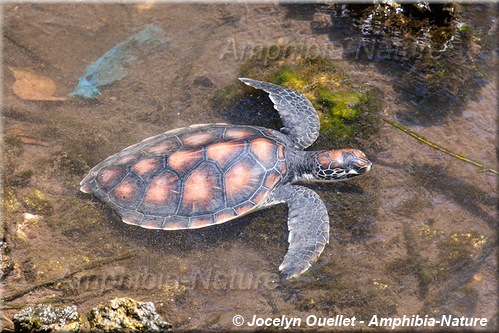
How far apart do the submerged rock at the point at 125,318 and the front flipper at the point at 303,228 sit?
4.45 ft

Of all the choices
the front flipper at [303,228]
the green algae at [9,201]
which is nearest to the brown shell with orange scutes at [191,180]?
the front flipper at [303,228]

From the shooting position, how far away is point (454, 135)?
5629mm

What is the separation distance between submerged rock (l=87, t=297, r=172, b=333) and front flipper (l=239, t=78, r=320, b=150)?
2695mm

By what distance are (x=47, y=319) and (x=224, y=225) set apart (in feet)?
6.67

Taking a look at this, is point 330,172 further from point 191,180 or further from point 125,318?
point 125,318

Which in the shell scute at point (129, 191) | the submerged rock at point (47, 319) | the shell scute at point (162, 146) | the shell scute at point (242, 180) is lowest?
the submerged rock at point (47, 319)

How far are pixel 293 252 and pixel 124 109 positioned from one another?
314cm

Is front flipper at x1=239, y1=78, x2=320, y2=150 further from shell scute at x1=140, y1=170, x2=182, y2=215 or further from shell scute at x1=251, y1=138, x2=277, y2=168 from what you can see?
shell scute at x1=140, y1=170, x2=182, y2=215

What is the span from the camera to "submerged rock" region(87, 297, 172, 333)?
13.0 feet

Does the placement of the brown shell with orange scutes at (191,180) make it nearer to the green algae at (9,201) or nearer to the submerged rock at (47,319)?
the green algae at (9,201)

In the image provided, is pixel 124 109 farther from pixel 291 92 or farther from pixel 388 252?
pixel 388 252

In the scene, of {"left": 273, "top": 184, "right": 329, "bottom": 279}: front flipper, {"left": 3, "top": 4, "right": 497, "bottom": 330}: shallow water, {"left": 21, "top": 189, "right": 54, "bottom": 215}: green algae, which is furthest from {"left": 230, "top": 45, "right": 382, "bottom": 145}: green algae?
{"left": 21, "top": 189, "right": 54, "bottom": 215}: green algae

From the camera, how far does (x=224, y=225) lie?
5031 mm

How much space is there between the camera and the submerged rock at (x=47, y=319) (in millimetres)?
3918
